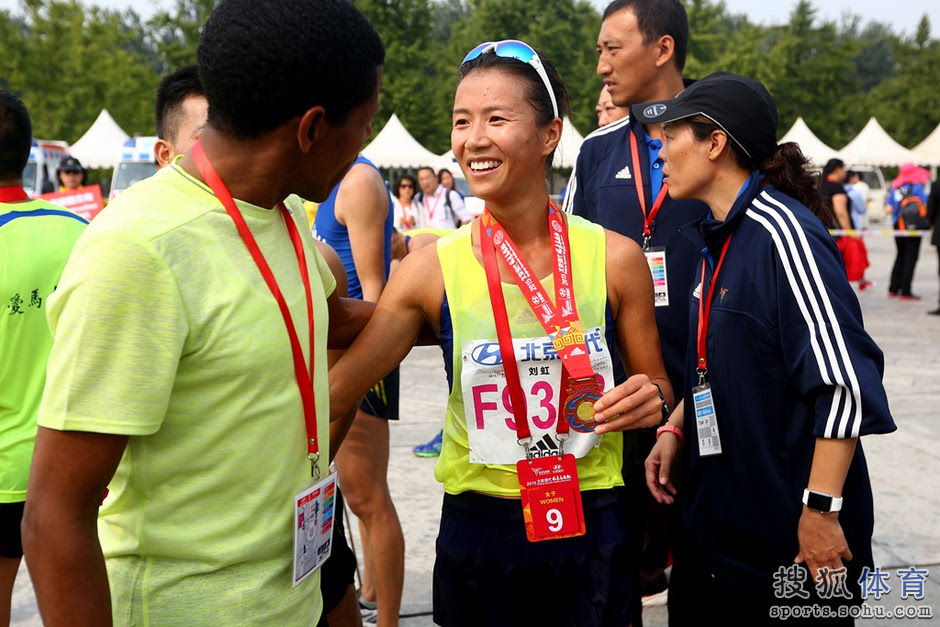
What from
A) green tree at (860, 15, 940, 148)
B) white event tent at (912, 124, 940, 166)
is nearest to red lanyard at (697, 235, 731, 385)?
white event tent at (912, 124, 940, 166)

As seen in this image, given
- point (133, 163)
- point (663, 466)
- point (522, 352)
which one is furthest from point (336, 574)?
point (133, 163)

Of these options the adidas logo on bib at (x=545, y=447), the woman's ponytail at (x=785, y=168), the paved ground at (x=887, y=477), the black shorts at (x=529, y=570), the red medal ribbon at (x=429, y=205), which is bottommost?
the paved ground at (x=887, y=477)

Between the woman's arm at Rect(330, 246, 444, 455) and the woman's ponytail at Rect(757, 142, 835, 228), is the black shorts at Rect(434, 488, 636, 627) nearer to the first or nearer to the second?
the woman's arm at Rect(330, 246, 444, 455)

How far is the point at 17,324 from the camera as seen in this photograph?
108 inches

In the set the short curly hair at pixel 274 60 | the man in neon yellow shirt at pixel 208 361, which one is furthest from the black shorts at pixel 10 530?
the short curly hair at pixel 274 60

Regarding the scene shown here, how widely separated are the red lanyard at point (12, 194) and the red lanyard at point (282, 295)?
66.8 inches

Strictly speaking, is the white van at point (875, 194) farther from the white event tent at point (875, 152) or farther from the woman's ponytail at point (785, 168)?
the woman's ponytail at point (785, 168)

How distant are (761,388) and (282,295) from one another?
140cm

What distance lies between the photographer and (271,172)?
4.98 feet

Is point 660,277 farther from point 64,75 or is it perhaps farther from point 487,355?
point 64,75

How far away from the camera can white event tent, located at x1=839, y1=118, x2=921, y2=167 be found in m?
27.4

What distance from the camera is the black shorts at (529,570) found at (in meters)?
2.26

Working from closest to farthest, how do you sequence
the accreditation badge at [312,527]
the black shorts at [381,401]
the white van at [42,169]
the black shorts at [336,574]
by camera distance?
the accreditation badge at [312,527]
the black shorts at [336,574]
the black shorts at [381,401]
the white van at [42,169]

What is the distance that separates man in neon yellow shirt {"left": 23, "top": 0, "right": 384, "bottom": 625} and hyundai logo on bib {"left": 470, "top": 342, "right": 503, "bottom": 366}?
64 cm
